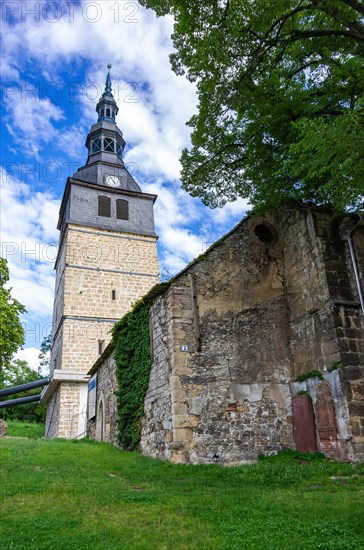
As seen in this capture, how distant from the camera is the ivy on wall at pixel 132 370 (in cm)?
1231

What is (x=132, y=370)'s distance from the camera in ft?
43.3

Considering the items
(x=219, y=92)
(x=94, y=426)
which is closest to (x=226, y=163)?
(x=219, y=92)

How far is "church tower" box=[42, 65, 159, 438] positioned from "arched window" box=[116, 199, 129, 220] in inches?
2.7

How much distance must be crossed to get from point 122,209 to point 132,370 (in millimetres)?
18533

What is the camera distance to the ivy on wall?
485 inches

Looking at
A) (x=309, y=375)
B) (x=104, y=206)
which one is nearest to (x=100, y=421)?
(x=309, y=375)

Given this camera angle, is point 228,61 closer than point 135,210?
Yes

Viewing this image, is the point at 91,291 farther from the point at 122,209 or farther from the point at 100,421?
the point at 100,421

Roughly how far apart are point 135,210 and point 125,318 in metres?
17.5

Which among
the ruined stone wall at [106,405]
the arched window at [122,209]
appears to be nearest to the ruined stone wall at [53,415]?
the ruined stone wall at [106,405]

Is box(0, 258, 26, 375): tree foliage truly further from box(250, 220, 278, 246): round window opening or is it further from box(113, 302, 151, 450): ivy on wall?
box(250, 220, 278, 246): round window opening

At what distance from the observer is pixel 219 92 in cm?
1016

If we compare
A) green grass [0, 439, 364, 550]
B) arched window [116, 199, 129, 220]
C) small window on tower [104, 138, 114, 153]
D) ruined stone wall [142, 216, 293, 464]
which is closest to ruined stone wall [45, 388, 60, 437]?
arched window [116, 199, 129, 220]

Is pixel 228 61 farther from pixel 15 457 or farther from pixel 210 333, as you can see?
pixel 15 457
